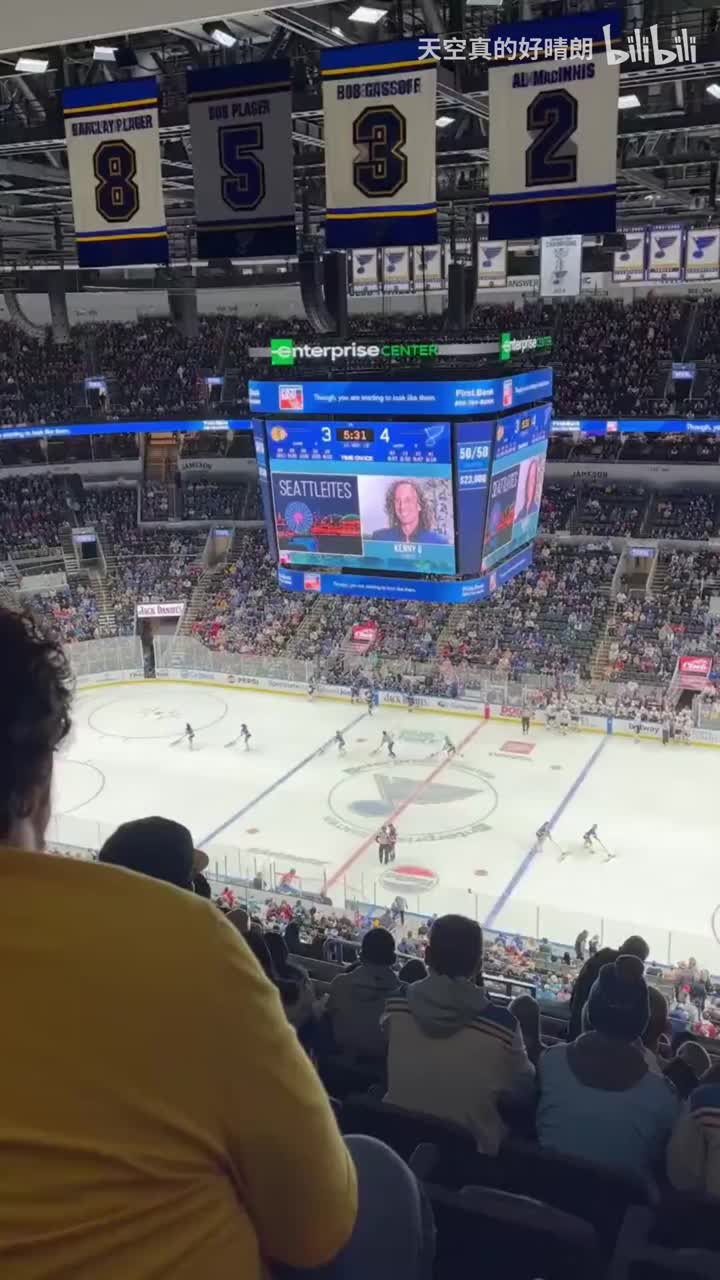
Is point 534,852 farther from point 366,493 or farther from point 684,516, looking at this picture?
point 684,516

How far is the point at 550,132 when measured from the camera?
7.11 metres

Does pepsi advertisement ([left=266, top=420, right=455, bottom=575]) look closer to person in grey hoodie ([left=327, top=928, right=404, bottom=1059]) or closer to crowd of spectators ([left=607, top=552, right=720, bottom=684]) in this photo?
person in grey hoodie ([left=327, top=928, right=404, bottom=1059])

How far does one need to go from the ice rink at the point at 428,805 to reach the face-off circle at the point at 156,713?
0.08 metres

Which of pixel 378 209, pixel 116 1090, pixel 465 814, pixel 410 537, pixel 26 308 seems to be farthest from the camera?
pixel 26 308

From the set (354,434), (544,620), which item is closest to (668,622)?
(544,620)

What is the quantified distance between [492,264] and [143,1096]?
2061cm

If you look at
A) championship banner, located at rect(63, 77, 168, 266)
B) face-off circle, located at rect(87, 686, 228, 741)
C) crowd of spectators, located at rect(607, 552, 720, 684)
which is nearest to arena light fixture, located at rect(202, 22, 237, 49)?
championship banner, located at rect(63, 77, 168, 266)

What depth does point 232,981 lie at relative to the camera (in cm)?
93

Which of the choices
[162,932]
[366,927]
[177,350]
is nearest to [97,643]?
[177,350]

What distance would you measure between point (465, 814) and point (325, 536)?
393 inches

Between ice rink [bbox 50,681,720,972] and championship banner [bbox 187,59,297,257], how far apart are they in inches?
354

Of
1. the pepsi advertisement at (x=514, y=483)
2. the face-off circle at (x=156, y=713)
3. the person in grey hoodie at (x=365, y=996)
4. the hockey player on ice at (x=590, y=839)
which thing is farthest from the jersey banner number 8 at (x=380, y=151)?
the face-off circle at (x=156, y=713)

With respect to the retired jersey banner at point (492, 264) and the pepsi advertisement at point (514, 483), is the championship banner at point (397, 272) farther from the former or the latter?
the pepsi advertisement at point (514, 483)

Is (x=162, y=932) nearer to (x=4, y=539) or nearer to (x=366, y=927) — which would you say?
(x=366, y=927)
